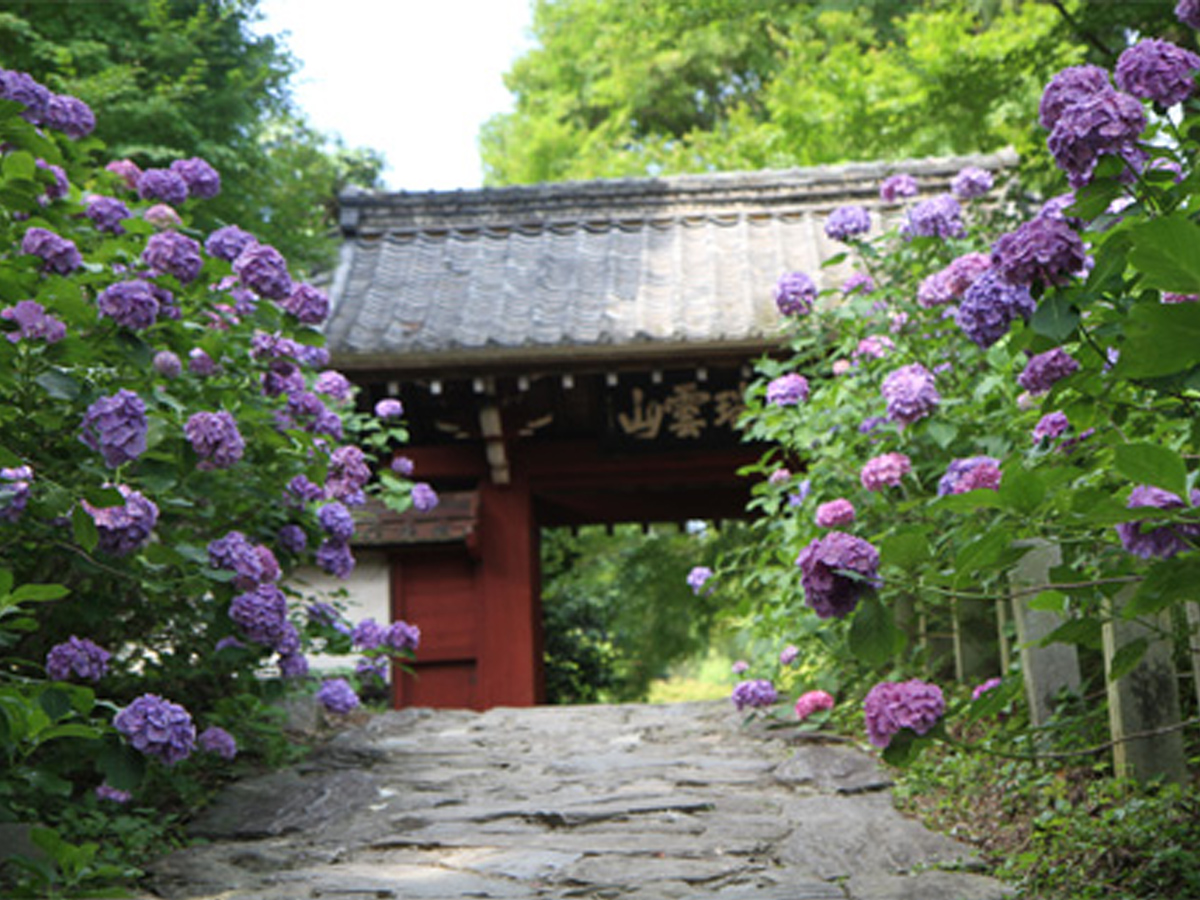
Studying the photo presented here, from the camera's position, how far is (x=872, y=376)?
5168 mm

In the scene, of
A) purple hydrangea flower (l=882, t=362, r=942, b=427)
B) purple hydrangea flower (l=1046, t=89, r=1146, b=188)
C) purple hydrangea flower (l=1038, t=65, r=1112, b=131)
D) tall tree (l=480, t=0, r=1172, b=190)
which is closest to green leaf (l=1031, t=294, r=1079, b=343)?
purple hydrangea flower (l=1046, t=89, r=1146, b=188)

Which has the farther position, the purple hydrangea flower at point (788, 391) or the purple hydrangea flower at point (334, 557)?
the purple hydrangea flower at point (788, 391)

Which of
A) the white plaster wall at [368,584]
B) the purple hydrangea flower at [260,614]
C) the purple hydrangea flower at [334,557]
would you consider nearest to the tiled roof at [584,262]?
the white plaster wall at [368,584]

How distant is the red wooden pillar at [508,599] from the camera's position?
946cm

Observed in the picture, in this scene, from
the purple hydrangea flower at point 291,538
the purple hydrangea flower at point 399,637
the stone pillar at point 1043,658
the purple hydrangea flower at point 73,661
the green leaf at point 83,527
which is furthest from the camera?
the purple hydrangea flower at point 399,637

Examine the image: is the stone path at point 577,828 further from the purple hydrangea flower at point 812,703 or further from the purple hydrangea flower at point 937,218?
the purple hydrangea flower at point 937,218

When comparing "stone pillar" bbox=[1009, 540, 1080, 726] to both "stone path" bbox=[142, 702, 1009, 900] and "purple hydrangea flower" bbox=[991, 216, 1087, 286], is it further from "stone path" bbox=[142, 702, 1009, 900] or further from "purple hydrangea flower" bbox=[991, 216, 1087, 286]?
"purple hydrangea flower" bbox=[991, 216, 1087, 286]

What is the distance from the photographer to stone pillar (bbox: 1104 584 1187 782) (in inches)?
142

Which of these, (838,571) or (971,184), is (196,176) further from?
(838,571)

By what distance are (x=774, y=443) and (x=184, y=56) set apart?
16.5ft

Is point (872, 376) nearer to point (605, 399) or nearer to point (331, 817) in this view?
point (331, 817)

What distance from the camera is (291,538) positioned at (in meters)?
4.63

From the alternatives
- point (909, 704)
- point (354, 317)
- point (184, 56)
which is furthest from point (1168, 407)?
point (184, 56)

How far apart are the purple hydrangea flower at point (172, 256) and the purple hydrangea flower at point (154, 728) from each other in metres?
1.28
